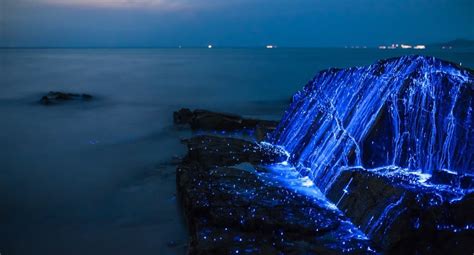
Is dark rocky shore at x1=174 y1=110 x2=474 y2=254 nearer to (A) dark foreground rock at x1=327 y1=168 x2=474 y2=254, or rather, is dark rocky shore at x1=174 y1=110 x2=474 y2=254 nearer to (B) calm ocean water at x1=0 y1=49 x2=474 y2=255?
(A) dark foreground rock at x1=327 y1=168 x2=474 y2=254

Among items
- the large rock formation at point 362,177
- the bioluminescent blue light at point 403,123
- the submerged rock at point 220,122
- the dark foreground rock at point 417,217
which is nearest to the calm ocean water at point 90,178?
the submerged rock at point 220,122

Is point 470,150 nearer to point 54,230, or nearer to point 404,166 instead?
point 404,166

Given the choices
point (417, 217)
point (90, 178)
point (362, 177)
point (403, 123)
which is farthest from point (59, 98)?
point (417, 217)

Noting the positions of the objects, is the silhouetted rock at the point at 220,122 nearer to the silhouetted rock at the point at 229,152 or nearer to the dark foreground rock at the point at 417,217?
the silhouetted rock at the point at 229,152

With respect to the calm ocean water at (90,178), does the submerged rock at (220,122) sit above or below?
above

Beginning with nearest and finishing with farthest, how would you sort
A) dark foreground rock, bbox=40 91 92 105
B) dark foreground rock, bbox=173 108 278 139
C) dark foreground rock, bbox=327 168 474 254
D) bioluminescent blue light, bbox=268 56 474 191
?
dark foreground rock, bbox=327 168 474 254, bioluminescent blue light, bbox=268 56 474 191, dark foreground rock, bbox=173 108 278 139, dark foreground rock, bbox=40 91 92 105

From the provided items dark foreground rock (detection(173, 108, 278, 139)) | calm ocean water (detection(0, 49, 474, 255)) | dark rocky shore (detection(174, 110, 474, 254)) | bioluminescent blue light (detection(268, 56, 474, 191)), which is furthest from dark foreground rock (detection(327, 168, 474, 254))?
dark foreground rock (detection(173, 108, 278, 139))
